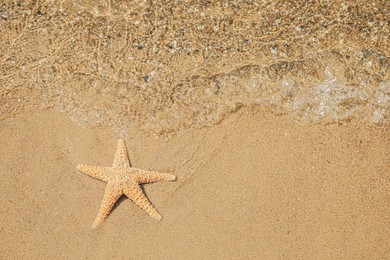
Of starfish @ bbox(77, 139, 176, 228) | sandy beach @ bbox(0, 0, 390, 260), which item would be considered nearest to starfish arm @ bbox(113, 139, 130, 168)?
starfish @ bbox(77, 139, 176, 228)

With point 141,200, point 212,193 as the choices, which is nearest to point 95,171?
point 141,200

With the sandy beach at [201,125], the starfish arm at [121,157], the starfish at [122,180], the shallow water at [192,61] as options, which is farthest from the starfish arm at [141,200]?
the shallow water at [192,61]

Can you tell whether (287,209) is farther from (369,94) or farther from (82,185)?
(82,185)

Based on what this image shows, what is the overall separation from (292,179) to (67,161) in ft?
7.83

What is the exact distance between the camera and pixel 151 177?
13.2 feet


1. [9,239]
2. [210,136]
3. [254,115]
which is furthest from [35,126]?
[254,115]

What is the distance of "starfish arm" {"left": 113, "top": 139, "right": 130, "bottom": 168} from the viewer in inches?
158

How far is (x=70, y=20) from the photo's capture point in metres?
4.59

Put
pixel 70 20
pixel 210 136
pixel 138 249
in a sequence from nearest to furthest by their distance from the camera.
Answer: pixel 138 249, pixel 210 136, pixel 70 20

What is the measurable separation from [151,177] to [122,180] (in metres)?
0.30

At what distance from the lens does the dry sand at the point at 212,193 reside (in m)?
3.90

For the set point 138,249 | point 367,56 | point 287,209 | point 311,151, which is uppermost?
point 367,56

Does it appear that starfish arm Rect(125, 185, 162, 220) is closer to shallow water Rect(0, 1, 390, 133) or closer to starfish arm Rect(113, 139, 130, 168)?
starfish arm Rect(113, 139, 130, 168)

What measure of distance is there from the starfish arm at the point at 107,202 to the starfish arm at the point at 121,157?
0.79 feet
